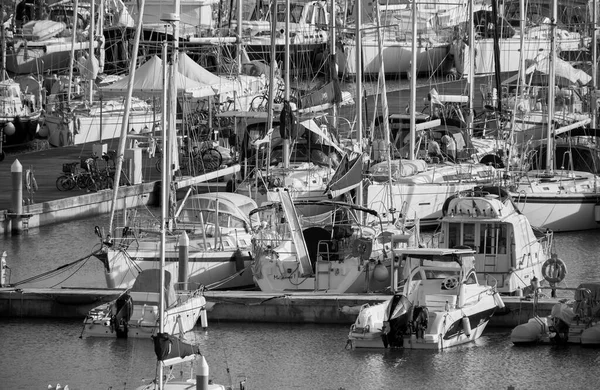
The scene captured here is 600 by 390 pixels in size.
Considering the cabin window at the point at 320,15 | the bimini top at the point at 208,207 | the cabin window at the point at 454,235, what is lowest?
the cabin window at the point at 454,235

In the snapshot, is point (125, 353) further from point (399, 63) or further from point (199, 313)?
point (399, 63)

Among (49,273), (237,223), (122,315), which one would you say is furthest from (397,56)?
(122,315)

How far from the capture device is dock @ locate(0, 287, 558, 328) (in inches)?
1431

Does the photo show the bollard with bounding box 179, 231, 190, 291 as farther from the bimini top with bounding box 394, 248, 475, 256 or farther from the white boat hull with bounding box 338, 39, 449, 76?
the white boat hull with bounding box 338, 39, 449, 76

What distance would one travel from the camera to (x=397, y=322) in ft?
112

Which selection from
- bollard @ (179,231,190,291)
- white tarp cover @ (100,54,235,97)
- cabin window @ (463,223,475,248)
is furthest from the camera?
white tarp cover @ (100,54,235,97)

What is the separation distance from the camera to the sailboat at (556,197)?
4978cm

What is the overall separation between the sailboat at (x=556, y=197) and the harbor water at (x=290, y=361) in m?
14.0

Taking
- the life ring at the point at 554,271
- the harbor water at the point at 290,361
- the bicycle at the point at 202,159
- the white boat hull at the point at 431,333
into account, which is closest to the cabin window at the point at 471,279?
the white boat hull at the point at 431,333

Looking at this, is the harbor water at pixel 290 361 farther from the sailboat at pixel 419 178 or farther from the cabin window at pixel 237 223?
the sailboat at pixel 419 178

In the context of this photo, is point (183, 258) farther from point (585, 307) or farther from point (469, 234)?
point (585, 307)

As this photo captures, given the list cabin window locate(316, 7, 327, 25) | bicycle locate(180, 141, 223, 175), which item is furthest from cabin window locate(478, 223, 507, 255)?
A: cabin window locate(316, 7, 327, 25)

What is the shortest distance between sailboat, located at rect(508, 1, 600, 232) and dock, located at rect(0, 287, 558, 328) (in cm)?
1345

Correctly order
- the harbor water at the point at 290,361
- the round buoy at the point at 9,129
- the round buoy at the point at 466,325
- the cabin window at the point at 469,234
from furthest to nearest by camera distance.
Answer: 1. the round buoy at the point at 9,129
2. the cabin window at the point at 469,234
3. the round buoy at the point at 466,325
4. the harbor water at the point at 290,361
